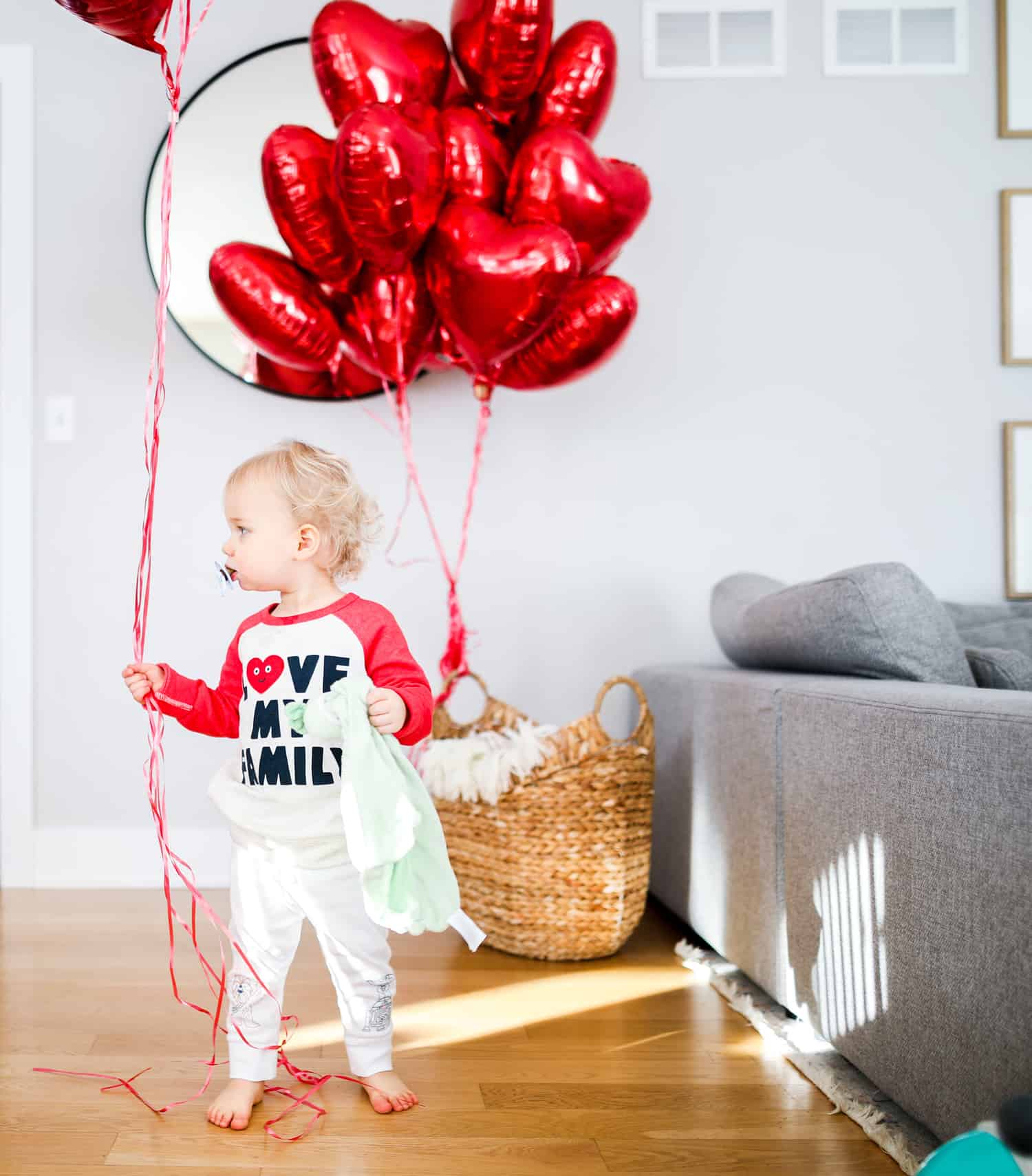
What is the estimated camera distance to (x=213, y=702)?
1372mm

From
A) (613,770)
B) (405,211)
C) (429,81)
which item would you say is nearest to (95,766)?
(613,770)

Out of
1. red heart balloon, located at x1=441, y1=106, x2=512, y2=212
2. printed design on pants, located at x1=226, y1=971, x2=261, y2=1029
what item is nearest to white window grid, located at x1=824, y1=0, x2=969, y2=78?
red heart balloon, located at x1=441, y1=106, x2=512, y2=212

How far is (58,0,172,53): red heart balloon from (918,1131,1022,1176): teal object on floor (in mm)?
1418

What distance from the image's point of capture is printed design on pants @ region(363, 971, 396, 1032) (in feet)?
4.22

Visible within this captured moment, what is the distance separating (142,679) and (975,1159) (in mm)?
983

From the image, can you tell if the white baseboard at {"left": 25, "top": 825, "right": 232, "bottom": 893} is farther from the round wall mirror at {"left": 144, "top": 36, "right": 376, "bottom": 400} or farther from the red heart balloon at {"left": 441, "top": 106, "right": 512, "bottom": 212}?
the red heart balloon at {"left": 441, "top": 106, "right": 512, "bottom": 212}

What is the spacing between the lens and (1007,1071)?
0.92 m

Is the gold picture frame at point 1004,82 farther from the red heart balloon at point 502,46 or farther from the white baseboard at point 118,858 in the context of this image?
the white baseboard at point 118,858

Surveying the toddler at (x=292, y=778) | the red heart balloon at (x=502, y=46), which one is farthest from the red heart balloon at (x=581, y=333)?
the toddler at (x=292, y=778)

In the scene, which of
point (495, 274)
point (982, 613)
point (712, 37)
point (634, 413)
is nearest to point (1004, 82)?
point (712, 37)

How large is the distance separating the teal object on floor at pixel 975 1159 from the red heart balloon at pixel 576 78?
167 cm

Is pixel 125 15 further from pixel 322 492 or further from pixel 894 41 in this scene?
pixel 894 41

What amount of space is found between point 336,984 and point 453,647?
3.06ft

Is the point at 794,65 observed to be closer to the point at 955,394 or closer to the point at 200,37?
the point at 955,394
